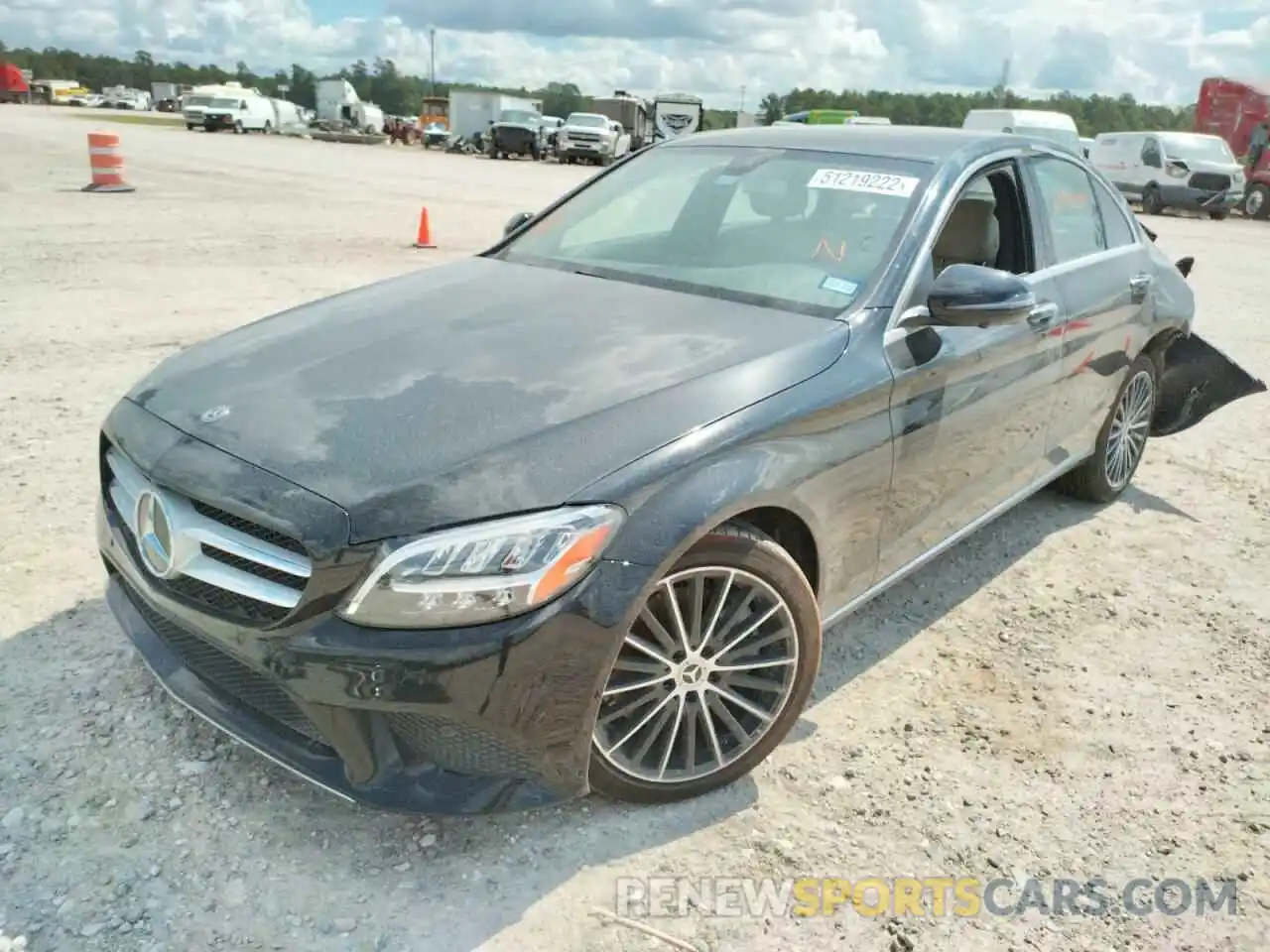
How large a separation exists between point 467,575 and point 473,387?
2.15 feet

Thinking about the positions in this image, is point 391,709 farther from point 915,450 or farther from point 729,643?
point 915,450

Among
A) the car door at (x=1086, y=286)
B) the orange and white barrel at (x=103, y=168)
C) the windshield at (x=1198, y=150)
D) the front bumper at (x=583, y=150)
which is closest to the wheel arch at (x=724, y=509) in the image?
the car door at (x=1086, y=286)

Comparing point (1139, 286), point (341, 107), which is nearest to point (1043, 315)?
point (1139, 286)

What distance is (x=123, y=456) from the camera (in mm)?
2771

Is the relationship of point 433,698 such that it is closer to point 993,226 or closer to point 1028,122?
point 993,226

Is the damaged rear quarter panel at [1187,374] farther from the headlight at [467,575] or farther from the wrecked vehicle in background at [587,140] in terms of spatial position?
the wrecked vehicle in background at [587,140]

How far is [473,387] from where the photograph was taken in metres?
2.69

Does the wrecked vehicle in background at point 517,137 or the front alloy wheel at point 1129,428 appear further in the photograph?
the wrecked vehicle in background at point 517,137

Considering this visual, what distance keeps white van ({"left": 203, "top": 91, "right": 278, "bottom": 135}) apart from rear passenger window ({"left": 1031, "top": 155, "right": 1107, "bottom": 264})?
50852mm

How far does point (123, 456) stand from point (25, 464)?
8.00 ft

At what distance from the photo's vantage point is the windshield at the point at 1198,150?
2367 centimetres

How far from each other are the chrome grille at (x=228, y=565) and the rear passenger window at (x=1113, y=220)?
12.8 ft

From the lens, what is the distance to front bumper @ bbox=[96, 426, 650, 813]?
7.24 ft

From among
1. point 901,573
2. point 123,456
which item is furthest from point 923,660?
point 123,456
